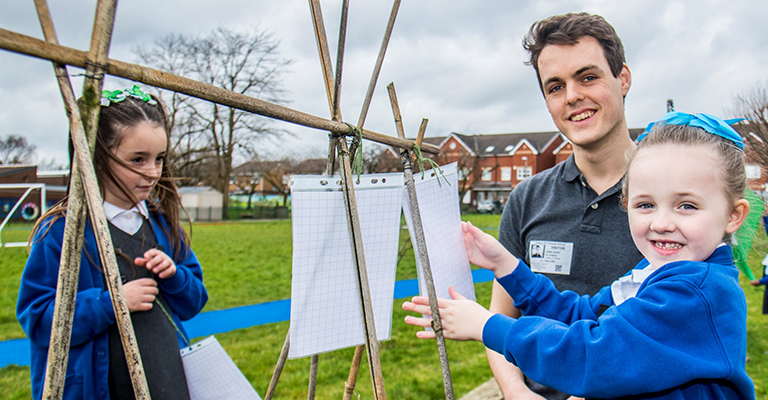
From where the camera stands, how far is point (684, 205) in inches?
44.4

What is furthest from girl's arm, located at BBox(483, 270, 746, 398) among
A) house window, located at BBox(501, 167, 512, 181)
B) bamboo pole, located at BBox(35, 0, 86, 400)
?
house window, located at BBox(501, 167, 512, 181)

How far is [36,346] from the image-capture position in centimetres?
143

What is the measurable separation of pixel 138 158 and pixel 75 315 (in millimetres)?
507

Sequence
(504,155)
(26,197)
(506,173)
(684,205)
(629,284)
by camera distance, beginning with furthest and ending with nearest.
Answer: (506,173) < (504,155) < (26,197) < (629,284) < (684,205)

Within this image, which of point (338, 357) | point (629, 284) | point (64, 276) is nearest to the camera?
point (64, 276)

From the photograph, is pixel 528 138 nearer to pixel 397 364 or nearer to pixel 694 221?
pixel 397 364

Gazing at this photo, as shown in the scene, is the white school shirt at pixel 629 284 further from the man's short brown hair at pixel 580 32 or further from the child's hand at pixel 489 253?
the man's short brown hair at pixel 580 32

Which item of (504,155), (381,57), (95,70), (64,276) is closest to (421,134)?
(381,57)

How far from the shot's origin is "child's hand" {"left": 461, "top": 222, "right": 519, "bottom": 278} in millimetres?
1572

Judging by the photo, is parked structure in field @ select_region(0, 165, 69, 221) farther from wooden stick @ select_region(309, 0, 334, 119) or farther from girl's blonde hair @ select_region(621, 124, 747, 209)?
girl's blonde hair @ select_region(621, 124, 747, 209)

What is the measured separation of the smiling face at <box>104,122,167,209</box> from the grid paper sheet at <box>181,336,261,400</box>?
568 mm

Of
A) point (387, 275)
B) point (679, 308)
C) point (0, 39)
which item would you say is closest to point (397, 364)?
point (387, 275)

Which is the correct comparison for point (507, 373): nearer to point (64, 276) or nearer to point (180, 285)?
point (180, 285)

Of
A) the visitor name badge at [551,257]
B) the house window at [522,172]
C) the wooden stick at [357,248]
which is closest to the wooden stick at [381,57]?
the wooden stick at [357,248]
